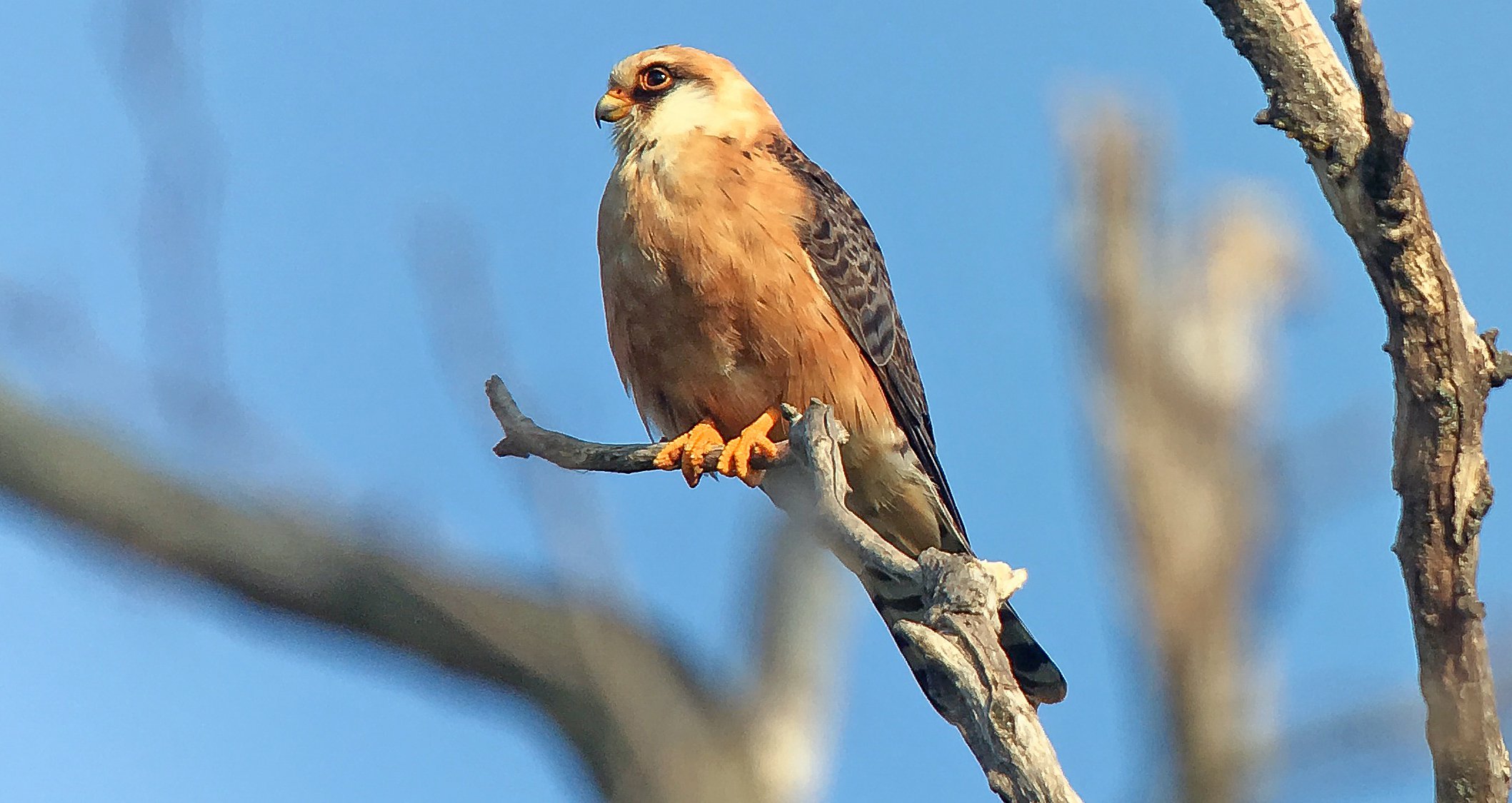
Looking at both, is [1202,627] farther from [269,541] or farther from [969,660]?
[269,541]

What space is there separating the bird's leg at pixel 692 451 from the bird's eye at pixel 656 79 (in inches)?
50.4

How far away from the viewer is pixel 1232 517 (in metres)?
3.38

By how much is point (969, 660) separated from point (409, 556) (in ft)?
4.24

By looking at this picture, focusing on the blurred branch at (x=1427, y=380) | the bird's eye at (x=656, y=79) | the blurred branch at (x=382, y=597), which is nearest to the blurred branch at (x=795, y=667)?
the blurred branch at (x=382, y=597)

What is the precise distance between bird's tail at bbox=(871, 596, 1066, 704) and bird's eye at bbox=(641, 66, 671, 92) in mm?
1922

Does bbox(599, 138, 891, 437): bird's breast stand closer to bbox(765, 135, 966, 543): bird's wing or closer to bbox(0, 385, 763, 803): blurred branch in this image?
bbox(765, 135, 966, 543): bird's wing

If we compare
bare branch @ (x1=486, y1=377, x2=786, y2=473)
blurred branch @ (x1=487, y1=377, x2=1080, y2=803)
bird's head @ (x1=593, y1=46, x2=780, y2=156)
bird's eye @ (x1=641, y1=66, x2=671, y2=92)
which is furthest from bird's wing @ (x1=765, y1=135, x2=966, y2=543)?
blurred branch @ (x1=487, y1=377, x2=1080, y2=803)

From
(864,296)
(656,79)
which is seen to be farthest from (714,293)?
(656,79)

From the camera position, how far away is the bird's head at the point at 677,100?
4.80 meters

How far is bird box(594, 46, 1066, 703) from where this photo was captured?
439cm

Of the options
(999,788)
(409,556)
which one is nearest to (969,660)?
(999,788)

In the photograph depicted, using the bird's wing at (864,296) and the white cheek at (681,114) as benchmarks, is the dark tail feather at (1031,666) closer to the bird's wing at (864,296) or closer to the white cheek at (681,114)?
the bird's wing at (864,296)

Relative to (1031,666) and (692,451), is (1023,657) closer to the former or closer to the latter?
(1031,666)

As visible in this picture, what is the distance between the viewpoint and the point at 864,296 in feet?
16.0
